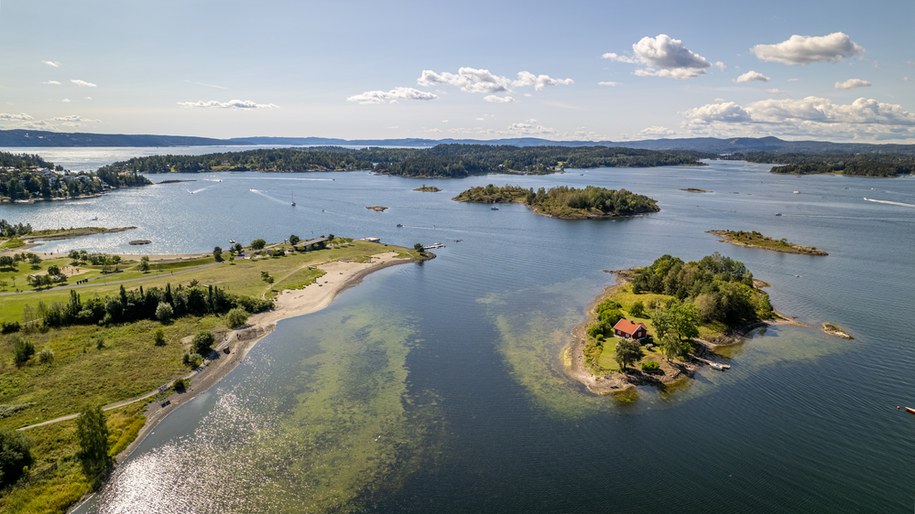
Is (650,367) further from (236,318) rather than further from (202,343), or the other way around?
(236,318)

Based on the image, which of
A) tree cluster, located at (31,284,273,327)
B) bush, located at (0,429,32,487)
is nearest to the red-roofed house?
tree cluster, located at (31,284,273,327)

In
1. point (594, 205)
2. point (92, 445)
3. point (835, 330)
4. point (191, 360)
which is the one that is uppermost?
point (594, 205)

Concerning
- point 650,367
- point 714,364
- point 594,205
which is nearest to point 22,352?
point 650,367

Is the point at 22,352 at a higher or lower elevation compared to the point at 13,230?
lower

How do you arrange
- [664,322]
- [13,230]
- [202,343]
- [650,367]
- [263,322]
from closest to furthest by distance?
[650,367] < [202,343] < [664,322] < [263,322] < [13,230]

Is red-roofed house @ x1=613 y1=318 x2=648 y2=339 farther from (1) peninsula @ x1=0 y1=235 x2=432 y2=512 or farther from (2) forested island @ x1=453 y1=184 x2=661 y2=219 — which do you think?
(2) forested island @ x1=453 y1=184 x2=661 y2=219

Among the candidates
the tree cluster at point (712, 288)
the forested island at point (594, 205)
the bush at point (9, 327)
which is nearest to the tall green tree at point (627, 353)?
the tree cluster at point (712, 288)
